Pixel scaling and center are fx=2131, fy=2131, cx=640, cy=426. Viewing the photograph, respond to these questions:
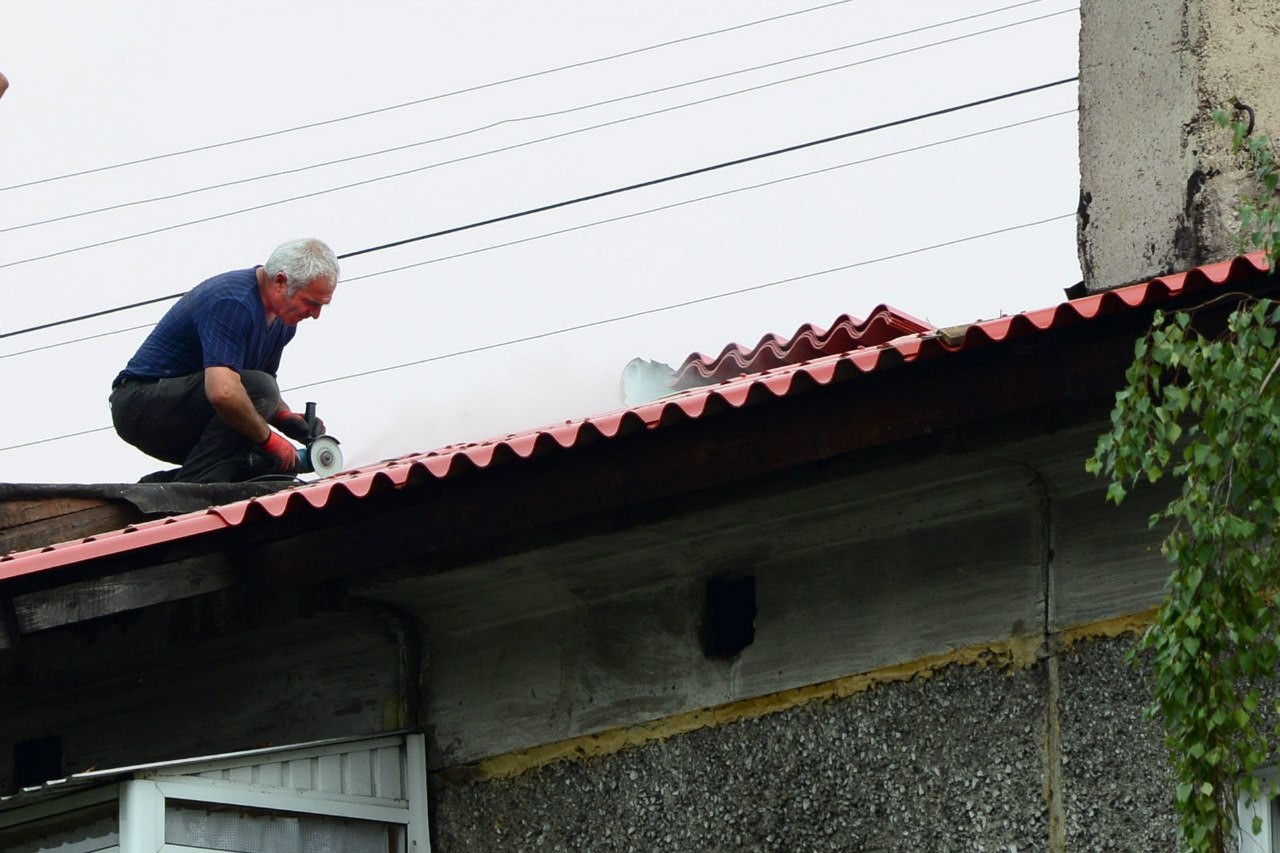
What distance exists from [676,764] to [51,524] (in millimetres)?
2764

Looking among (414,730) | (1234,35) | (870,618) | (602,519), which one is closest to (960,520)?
(870,618)

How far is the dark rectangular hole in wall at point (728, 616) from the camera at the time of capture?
20.1ft

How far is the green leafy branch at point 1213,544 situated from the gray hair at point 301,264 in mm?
4588

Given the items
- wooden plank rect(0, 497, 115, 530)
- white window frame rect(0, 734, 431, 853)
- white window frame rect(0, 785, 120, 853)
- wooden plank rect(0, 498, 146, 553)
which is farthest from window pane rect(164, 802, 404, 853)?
wooden plank rect(0, 497, 115, 530)

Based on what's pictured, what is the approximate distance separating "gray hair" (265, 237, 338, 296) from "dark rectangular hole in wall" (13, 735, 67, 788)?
2428 millimetres

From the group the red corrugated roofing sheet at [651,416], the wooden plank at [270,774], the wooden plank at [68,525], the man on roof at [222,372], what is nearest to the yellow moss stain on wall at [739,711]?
the wooden plank at [270,774]

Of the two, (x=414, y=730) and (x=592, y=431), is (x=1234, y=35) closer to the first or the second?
(x=592, y=431)

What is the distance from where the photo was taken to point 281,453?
8.39 m

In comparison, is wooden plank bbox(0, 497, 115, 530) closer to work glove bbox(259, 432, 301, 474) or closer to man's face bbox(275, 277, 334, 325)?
work glove bbox(259, 432, 301, 474)

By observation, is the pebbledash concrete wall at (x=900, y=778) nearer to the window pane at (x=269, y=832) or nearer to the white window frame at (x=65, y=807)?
the window pane at (x=269, y=832)

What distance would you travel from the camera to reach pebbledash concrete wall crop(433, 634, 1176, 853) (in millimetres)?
5469

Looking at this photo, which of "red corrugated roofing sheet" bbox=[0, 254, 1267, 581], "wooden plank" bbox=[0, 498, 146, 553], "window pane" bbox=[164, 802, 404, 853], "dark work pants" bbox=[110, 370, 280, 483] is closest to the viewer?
"red corrugated roofing sheet" bbox=[0, 254, 1267, 581]

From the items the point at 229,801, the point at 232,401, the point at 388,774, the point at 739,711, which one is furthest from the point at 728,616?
the point at 232,401

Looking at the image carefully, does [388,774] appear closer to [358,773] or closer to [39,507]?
[358,773]
